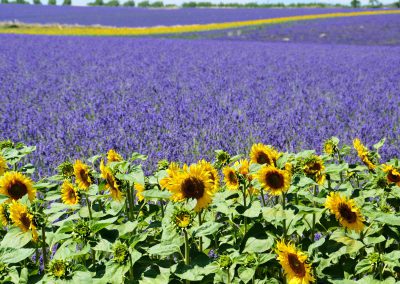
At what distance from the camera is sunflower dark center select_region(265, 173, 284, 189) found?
1.72 metres

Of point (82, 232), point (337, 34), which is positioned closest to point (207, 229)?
point (82, 232)

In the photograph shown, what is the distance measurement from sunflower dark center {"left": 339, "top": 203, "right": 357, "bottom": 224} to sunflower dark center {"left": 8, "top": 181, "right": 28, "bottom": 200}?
1.18 meters

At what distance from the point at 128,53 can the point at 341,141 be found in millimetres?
9082

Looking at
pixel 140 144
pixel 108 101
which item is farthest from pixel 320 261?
pixel 108 101

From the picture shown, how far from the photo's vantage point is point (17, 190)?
1.82 meters

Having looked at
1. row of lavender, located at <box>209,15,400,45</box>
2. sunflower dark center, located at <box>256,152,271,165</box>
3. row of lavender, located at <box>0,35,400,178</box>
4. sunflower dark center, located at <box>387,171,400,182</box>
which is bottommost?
row of lavender, located at <box>209,15,400,45</box>

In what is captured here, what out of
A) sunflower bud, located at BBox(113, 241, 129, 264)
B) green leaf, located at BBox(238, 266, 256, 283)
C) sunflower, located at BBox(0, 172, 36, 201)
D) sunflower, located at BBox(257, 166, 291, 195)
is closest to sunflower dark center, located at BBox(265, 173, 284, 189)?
sunflower, located at BBox(257, 166, 291, 195)

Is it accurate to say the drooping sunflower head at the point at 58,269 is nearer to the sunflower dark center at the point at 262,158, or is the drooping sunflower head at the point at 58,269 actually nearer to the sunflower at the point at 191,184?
the sunflower at the point at 191,184

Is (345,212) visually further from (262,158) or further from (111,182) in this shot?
(111,182)

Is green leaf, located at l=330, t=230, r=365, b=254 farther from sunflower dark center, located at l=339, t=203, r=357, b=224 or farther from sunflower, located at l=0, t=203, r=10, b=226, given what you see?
sunflower, located at l=0, t=203, r=10, b=226

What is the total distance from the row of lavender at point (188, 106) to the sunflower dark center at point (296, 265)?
8.09 ft

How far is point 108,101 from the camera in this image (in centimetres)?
626

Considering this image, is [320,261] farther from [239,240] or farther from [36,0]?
[36,0]

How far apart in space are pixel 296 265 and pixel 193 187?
42 cm
